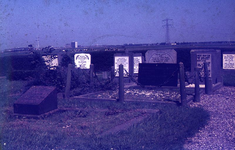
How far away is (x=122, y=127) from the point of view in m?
5.86

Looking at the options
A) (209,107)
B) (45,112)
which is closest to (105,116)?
(45,112)

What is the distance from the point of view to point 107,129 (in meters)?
5.77

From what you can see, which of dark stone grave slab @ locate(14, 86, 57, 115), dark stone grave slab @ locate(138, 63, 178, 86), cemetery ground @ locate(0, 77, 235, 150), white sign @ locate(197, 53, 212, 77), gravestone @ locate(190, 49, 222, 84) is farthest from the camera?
white sign @ locate(197, 53, 212, 77)

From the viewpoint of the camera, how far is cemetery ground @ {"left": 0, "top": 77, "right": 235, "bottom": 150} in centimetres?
484

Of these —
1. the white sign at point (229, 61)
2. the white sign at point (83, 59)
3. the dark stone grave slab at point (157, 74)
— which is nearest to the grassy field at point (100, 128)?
the dark stone grave slab at point (157, 74)

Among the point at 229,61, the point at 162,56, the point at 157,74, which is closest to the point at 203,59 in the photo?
the point at 162,56

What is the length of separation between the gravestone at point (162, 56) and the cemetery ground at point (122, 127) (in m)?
4.77

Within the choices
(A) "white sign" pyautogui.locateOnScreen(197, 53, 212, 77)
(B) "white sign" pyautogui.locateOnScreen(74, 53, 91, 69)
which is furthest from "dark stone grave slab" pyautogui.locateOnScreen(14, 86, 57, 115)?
(B) "white sign" pyautogui.locateOnScreen(74, 53, 91, 69)

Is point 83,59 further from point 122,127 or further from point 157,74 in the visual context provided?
point 122,127

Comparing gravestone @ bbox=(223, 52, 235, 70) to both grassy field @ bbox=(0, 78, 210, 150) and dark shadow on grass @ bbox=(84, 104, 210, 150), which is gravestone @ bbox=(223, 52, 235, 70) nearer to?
grassy field @ bbox=(0, 78, 210, 150)

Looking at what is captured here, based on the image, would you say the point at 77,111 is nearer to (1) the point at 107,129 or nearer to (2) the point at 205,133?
(1) the point at 107,129

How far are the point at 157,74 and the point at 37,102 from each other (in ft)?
21.0

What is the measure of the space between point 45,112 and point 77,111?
2.85 feet

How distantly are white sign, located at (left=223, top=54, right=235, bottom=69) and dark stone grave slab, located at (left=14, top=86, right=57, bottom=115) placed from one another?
1071cm
